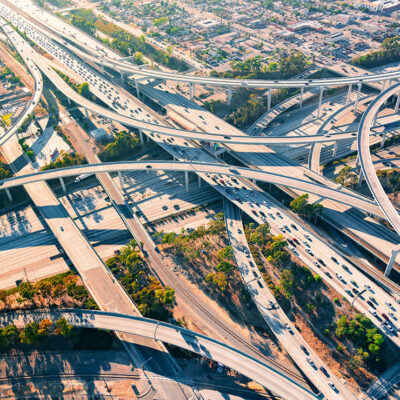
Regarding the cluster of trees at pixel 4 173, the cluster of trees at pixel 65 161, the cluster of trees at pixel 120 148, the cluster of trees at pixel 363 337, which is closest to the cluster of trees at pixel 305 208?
the cluster of trees at pixel 363 337

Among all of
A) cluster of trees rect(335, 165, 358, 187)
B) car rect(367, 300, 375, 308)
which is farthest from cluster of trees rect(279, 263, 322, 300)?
cluster of trees rect(335, 165, 358, 187)

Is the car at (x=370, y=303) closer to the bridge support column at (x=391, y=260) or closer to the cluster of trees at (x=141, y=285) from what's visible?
the bridge support column at (x=391, y=260)

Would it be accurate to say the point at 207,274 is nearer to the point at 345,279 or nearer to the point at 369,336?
the point at 345,279

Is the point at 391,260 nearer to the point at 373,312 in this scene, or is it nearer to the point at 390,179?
the point at 373,312

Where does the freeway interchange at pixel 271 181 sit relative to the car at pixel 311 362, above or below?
above

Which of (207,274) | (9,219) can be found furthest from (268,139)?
(9,219)

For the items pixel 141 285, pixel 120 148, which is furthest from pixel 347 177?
pixel 120 148

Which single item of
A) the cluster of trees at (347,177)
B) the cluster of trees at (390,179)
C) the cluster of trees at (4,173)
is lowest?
the cluster of trees at (390,179)
